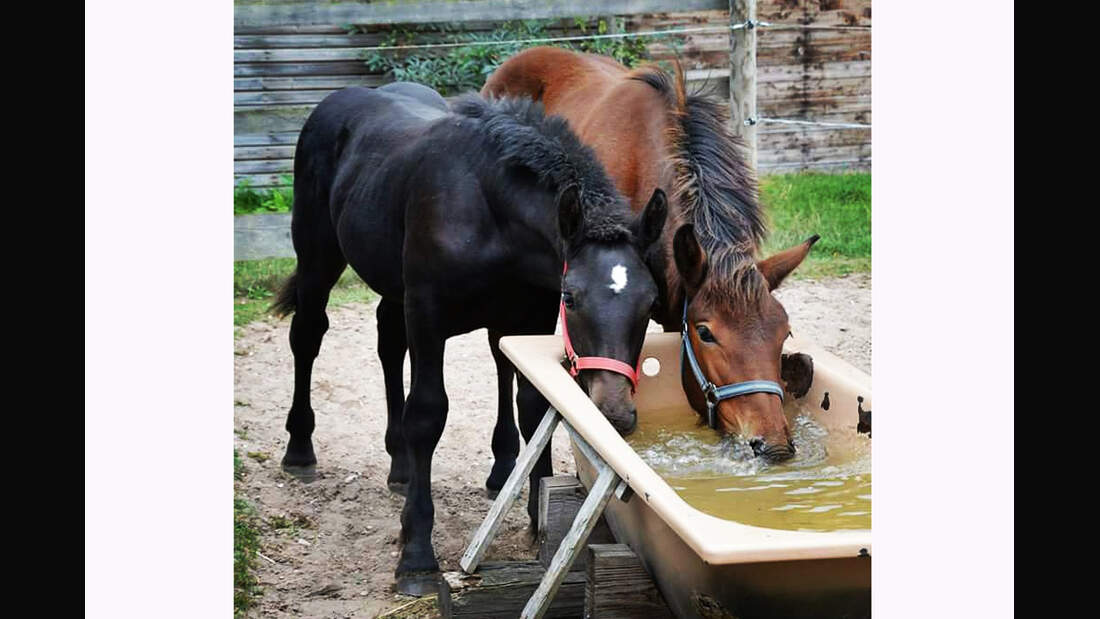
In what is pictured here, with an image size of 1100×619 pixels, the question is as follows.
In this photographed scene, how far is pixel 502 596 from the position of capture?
3301 millimetres

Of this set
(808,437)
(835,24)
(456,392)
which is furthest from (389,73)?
(808,437)

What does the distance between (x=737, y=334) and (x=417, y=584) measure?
1362 mm

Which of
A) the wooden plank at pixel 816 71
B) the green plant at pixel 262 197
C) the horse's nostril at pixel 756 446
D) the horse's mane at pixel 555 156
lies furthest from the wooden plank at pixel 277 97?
the horse's nostril at pixel 756 446

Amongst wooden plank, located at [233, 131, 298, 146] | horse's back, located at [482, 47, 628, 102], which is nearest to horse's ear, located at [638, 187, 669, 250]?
horse's back, located at [482, 47, 628, 102]

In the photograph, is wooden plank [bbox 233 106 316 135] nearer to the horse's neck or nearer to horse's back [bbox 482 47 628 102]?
horse's back [bbox 482 47 628 102]

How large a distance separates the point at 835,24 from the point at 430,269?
8.53 feet

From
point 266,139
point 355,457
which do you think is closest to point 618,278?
point 355,457

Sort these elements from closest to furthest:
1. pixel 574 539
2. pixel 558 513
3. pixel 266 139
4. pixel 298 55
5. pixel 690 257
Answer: pixel 574 539 → pixel 690 257 → pixel 558 513 → pixel 266 139 → pixel 298 55

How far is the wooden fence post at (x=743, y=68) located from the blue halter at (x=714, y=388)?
348 centimetres

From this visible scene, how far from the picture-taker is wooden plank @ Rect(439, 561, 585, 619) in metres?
3.29

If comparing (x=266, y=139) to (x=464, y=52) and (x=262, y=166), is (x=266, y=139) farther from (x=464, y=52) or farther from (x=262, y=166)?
(x=464, y=52)

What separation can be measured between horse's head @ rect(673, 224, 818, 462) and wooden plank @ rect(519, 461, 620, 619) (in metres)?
0.48

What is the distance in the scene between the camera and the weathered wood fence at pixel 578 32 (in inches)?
229

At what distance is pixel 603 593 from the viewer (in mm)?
2990
